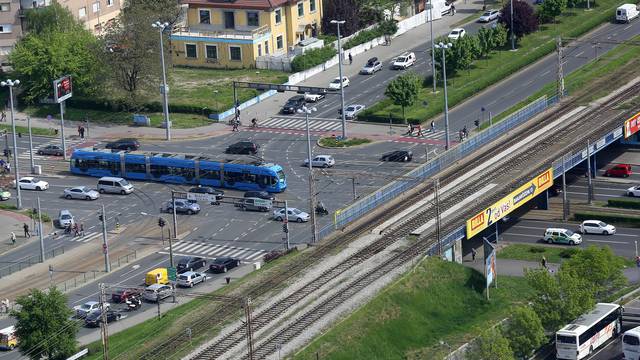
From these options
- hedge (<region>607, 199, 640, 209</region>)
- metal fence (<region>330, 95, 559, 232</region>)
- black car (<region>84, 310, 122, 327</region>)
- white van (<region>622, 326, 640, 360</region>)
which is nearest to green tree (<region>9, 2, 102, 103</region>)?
metal fence (<region>330, 95, 559, 232</region>)

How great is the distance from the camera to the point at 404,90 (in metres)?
180

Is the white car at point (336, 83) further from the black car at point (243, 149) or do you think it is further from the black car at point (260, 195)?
the black car at point (260, 195)

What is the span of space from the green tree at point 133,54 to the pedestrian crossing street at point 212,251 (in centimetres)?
3917

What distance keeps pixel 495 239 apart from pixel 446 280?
54.4 feet

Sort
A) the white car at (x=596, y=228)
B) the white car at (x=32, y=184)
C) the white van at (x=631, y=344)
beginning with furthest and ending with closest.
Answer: the white car at (x=32, y=184) → the white car at (x=596, y=228) → the white van at (x=631, y=344)

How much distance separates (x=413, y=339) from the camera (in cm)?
12912

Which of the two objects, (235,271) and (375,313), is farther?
(235,271)

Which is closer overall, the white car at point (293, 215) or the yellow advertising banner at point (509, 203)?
the yellow advertising banner at point (509, 203)

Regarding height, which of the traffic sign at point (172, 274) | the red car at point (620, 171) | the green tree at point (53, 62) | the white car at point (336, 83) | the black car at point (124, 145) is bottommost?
the traffic sign at point (172, 274)

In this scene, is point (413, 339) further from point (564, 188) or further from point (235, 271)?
point (564, 188)

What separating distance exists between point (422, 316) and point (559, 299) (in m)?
11.7

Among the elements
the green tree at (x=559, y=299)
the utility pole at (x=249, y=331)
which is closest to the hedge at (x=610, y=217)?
the green tree at (x=559, y=299)

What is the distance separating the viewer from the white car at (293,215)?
155375 mm

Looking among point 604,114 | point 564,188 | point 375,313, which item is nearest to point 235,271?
point 375,313
